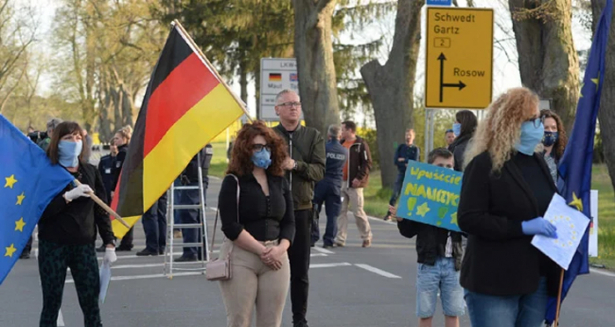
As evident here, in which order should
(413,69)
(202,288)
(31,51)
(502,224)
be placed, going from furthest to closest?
(31,51) → (413,69) → (202,288) → (502,224)

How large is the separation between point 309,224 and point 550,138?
2057mm

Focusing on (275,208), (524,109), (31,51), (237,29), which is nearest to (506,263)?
(524,109)

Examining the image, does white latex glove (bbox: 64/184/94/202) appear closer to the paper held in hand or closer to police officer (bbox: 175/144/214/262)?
the paper held in hand

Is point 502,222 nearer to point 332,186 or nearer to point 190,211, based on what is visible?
point 190,211

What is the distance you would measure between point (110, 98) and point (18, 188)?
67588mm

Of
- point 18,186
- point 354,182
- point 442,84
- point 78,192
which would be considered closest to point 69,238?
point 78,192

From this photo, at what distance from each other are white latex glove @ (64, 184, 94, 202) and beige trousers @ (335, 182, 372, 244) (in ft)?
31.3

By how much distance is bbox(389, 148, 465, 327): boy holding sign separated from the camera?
738cm

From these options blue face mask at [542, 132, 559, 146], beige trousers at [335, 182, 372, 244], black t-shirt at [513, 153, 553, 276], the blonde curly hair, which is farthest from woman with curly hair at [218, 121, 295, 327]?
beige trousers at [335, 182, 372, 244]

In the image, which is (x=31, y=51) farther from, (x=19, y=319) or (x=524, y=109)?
(x=524, y=109)

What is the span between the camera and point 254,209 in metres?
6.68

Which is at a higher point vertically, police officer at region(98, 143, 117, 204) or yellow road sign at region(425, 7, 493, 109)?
yellow road sign at region(425, 7, 493, 109)

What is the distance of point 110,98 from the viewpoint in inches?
2921

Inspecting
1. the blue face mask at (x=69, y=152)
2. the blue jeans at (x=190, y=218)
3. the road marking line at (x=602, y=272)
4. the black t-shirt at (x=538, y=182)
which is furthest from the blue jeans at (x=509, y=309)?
the blue jeans at (x=190, y=218)
